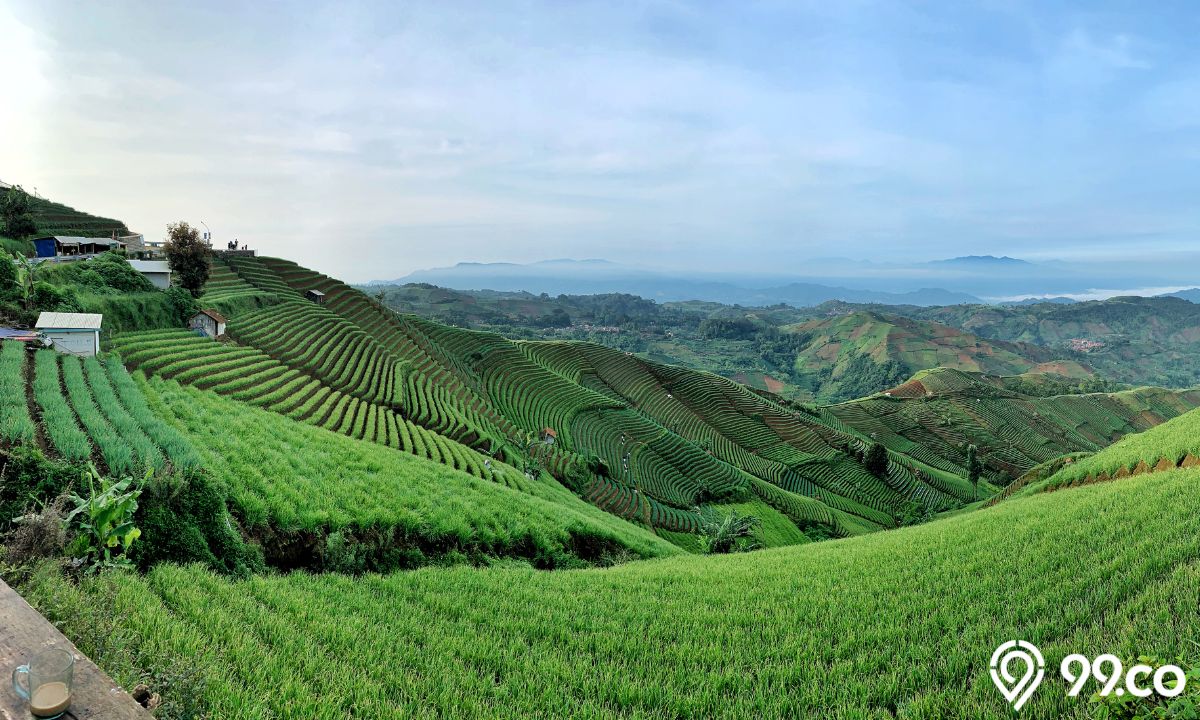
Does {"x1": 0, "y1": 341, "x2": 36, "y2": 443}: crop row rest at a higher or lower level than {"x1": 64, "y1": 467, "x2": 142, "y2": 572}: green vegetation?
higher

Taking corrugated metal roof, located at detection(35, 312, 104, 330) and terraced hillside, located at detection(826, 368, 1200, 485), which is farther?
terraced hillside, located at detection(826, 368, 1200, 485)

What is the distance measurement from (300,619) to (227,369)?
2369 centimetres

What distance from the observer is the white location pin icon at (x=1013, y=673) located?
492 cm

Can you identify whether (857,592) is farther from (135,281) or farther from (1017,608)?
(135,281)

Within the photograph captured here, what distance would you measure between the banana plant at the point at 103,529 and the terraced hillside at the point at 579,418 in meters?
15.9

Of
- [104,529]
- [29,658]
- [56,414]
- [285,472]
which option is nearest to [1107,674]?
[29,658]

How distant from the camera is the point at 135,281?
109 ft

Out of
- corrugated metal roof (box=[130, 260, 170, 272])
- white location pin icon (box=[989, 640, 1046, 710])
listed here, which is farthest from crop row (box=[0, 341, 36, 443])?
corrugated metal roof (box=[130, 260, 170, 272])

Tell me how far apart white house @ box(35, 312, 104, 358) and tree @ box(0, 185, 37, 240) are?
1365 inches

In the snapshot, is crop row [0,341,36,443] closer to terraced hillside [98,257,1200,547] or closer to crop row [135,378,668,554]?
crop row [135,378,668,554]

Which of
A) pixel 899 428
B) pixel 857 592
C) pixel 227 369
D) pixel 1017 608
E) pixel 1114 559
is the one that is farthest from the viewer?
pixel 899 428

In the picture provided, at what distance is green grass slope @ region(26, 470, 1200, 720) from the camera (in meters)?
4.82

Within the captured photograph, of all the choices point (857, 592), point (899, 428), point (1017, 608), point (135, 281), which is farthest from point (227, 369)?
point (899, 428)

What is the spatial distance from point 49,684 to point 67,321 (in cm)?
2417
